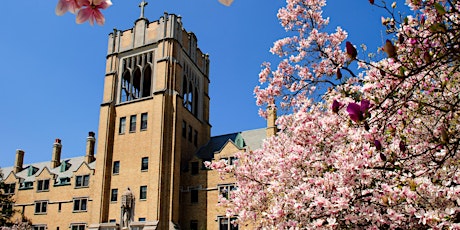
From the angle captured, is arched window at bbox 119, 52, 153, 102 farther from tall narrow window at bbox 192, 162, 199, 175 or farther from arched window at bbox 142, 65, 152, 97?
tall narrow window at bbox 192, 162, 199, 175

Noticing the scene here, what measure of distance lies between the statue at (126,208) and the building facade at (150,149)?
77mm

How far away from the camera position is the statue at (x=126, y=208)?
32625 millimetres

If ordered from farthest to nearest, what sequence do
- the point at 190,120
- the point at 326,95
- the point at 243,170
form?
the point at 190,120, the point at 243,170, the point at 326,95

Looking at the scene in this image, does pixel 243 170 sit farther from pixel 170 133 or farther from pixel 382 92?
pixel 170 133

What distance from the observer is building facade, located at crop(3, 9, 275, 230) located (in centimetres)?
3297

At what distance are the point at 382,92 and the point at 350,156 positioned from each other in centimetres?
139

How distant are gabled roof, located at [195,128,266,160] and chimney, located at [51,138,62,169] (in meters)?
19.7

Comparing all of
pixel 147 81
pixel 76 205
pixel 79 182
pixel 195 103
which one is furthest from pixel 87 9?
pixel 79 182

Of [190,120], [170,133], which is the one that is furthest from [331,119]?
[190,120]

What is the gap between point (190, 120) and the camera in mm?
38031

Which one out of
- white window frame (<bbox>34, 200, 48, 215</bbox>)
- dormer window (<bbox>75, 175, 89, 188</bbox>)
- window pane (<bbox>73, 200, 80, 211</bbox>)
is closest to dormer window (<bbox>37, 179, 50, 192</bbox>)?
white window frame (<bbox>34, 200, 48, 215</bbox>)

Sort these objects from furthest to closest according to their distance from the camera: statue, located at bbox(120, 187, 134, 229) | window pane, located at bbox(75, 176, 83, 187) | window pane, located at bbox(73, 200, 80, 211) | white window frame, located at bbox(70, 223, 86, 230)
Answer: window pane, located at bbox(75, 176, 83, 187) → window pane, located at bbox(73, 200, 80, 211) → white window frame, located at bbox(70, 223, 86, 230) → statue, located at bbox(120, 187, 134, 229)

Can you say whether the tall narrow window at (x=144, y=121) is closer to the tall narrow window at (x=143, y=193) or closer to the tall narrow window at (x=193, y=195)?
the tall narrow window at (x=143, y=193)

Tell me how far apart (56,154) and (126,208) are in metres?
20.4
